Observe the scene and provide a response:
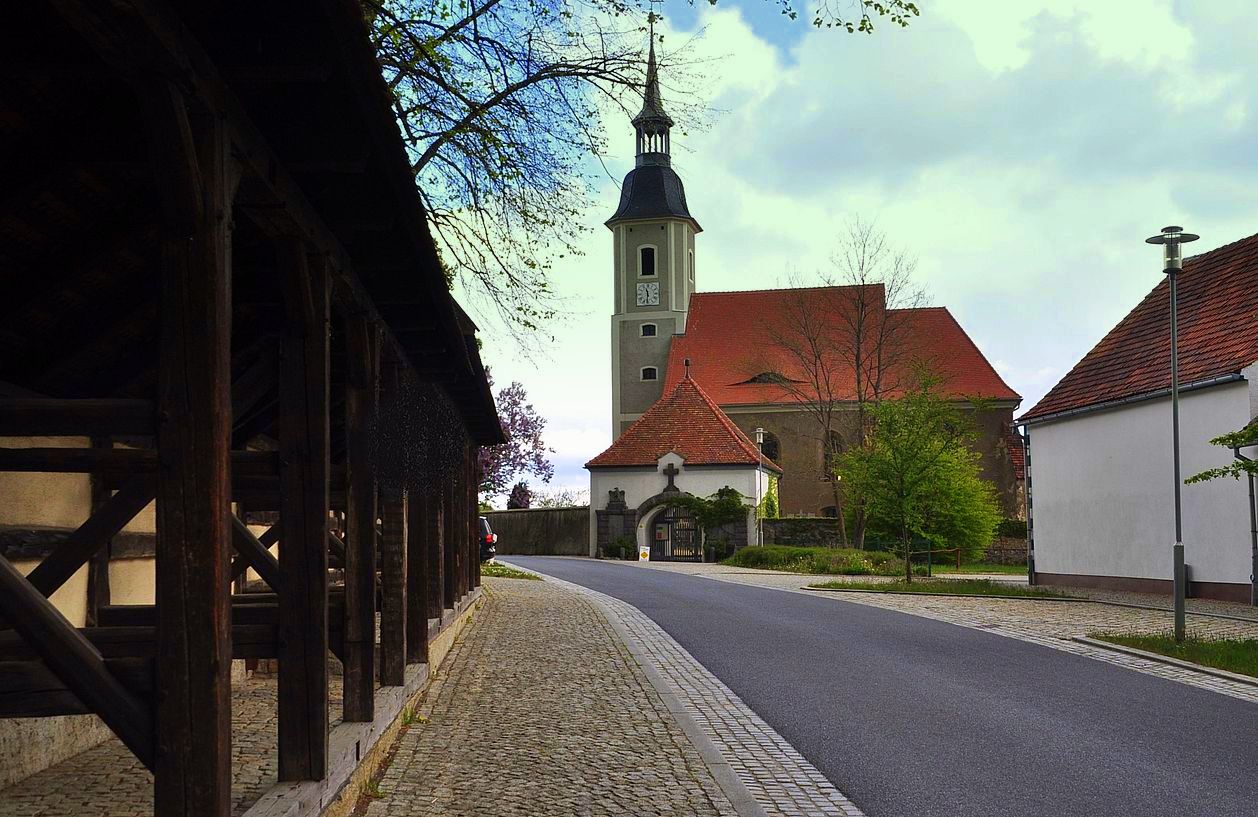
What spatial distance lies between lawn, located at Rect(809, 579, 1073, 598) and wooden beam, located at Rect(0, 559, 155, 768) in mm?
22585

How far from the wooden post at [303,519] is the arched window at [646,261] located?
58.2m

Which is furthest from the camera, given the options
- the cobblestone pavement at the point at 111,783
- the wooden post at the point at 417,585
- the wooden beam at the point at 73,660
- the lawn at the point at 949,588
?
the lawn at the point at 949,588

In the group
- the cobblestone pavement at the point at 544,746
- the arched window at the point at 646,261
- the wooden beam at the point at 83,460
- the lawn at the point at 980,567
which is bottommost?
the lawn at the point at 980,567

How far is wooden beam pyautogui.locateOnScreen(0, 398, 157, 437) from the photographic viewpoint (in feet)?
12.8

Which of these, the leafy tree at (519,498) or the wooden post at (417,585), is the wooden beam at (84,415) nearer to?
the wooden post at (417,585)

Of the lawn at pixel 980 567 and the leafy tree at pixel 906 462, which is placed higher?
the leafy tree at pixel 906 462

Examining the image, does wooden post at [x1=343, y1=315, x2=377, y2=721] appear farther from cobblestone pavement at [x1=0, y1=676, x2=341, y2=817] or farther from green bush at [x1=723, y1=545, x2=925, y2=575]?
green bush at [x1=723, y1=545, x2=925, y2=575]

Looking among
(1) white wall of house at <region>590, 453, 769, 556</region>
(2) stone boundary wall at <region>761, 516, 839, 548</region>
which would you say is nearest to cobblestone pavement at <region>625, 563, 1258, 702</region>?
(2) stone boundary wall at <region>761, 516, 839, 548</region>

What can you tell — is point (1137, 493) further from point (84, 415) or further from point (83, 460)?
point (84, 415)

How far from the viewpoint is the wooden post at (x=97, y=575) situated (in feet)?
27.2

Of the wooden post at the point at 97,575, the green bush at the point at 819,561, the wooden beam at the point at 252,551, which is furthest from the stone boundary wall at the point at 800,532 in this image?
the wooden beam at the point at 252,551

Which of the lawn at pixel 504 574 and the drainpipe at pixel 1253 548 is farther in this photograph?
the lawn at pixel 504 574

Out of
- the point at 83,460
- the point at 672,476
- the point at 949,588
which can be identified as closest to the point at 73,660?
the point at 83,460

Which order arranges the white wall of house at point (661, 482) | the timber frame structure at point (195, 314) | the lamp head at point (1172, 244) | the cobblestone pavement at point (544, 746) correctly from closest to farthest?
the timber frame structure at point (195, 314), the cobblestone pavement at point (544, 746), the lamp head at point (1172, 244), the white wall of house at point (661, 482)
